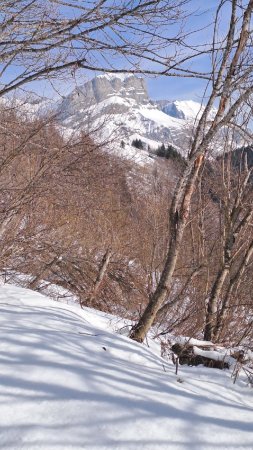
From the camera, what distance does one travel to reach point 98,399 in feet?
6.17

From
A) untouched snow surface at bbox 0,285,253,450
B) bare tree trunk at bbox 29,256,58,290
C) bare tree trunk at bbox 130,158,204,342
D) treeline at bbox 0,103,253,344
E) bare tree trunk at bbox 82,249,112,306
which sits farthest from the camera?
bare tree trunk at bbox 82,249,112,306

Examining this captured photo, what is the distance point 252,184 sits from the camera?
563cm

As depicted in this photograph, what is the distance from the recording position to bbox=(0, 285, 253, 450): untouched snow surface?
164 centimetres

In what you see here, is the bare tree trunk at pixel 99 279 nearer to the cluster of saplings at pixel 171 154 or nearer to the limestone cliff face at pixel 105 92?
the cluster of saplings at pixel 171 154

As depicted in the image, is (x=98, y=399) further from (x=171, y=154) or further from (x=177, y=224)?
(x=171, y=154)

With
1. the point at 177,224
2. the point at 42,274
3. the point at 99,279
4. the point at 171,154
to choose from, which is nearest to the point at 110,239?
the point at 99,279

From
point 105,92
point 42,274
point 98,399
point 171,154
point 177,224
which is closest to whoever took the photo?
point 98,399

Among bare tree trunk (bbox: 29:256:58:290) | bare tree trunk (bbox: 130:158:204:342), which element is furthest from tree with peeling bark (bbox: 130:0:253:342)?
bare tree trunk (bbox: 29:256:58:290)

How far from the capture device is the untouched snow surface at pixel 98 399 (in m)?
1.64

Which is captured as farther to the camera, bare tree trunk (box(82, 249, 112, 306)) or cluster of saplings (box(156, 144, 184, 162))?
cluster of saplings (box(156, 144, 184, 162))

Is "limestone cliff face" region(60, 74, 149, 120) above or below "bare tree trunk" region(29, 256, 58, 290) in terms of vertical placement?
above

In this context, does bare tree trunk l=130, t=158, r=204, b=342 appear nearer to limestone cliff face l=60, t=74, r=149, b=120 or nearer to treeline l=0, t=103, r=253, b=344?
limestone cliff face l=60, t=74, r=149, b=120

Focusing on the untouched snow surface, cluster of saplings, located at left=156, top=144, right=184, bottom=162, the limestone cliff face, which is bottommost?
the untouched snow surface

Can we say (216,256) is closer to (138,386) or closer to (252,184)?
(252,184)
